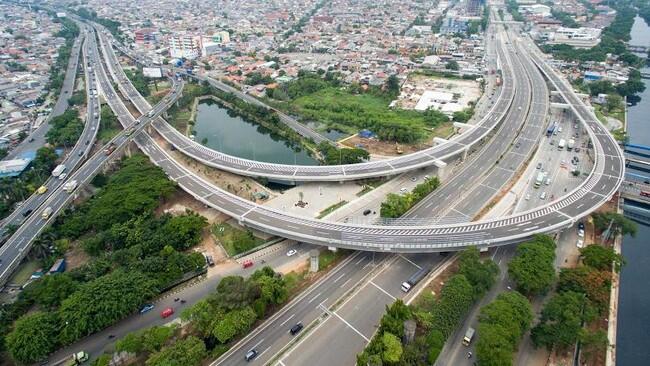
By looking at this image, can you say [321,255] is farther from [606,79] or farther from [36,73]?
[36,73]

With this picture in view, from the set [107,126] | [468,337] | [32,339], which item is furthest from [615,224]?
[107,126]

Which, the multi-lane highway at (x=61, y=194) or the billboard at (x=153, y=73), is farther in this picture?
the billboard at (x=153, y=73)

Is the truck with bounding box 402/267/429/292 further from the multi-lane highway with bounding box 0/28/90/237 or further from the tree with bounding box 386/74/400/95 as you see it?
the tree with bounding box 386/74/400/95

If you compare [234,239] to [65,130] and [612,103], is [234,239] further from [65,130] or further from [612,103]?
[612,103]

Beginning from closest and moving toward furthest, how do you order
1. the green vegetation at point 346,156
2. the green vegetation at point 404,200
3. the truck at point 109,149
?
1. the green vegetation at point 404,200
2. the green vegetation at point 346,156
3. the truck at point 109,149

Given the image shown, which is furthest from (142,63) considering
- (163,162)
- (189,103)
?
(163,162)

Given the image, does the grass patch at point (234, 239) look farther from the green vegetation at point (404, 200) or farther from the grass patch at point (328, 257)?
the green vegetation at point (404, 200)

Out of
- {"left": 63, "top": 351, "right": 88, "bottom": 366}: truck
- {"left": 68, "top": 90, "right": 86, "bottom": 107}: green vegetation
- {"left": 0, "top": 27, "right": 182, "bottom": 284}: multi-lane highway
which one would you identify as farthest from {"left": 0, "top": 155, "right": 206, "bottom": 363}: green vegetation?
{"left": 68, "top": 90, "right": 86, "bottom": 107}: green vegetation

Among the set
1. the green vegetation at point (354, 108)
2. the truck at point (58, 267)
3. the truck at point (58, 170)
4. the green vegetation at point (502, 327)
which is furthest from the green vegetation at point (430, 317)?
the truck at point (58, 170)
